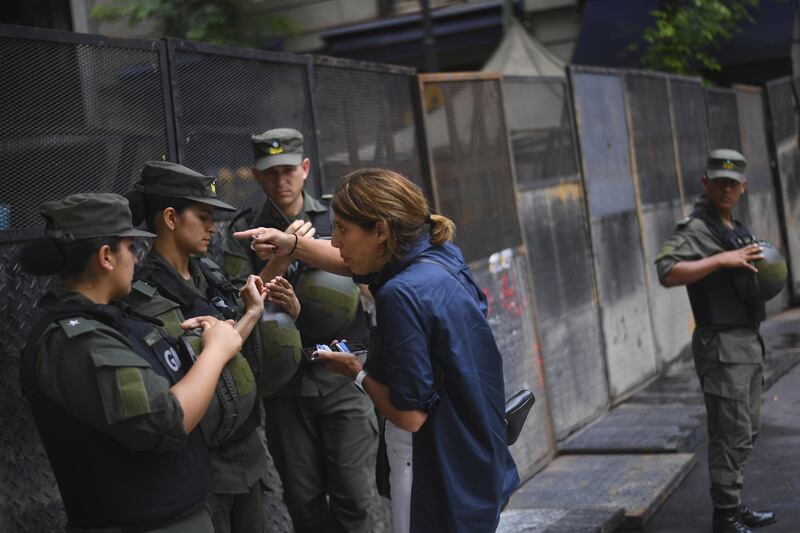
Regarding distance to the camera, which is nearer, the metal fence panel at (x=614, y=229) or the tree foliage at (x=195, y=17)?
the metal fence panel at (x=614, y=229)

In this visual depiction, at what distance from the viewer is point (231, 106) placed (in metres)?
5.40

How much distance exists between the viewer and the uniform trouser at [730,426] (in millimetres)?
6129

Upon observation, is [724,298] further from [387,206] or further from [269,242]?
[387,206]

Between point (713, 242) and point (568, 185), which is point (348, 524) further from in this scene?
point (568, 185)

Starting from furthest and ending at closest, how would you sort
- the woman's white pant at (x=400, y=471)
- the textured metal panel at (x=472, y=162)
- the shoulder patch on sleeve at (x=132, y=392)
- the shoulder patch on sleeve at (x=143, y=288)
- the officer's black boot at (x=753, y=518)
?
1. the textured metal panel at (x=472, y=162)
2. the officer's black boot at (x=753, y=518)
3. the shoulder patch on sleeve at (x=143, y=288)
4. the woman's white pant at (x=400, y=471)
5. the shoulder patch on sleeve at (x=132, y=392)

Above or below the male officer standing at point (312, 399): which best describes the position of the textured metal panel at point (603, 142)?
above

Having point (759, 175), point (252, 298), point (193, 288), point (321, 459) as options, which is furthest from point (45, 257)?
point (759, 175)

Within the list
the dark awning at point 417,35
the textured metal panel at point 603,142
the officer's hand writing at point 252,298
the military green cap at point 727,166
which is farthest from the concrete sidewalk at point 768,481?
the dark awning at point 417,35

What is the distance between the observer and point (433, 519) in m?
3.46

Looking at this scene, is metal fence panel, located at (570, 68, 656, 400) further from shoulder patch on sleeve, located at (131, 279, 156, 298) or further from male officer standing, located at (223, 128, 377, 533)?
shoulder patch on sleeve, located at (131, 279, 156, 298)

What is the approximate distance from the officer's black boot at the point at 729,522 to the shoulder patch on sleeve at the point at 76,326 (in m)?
4.05

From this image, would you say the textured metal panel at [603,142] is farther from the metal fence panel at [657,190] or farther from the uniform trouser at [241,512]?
the uniform trouser at [241,512]

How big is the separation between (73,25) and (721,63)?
34.8ft

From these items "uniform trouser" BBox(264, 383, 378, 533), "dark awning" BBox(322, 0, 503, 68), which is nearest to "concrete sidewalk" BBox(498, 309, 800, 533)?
"uniform trouser" BBox(264, 383, 378, 533)
